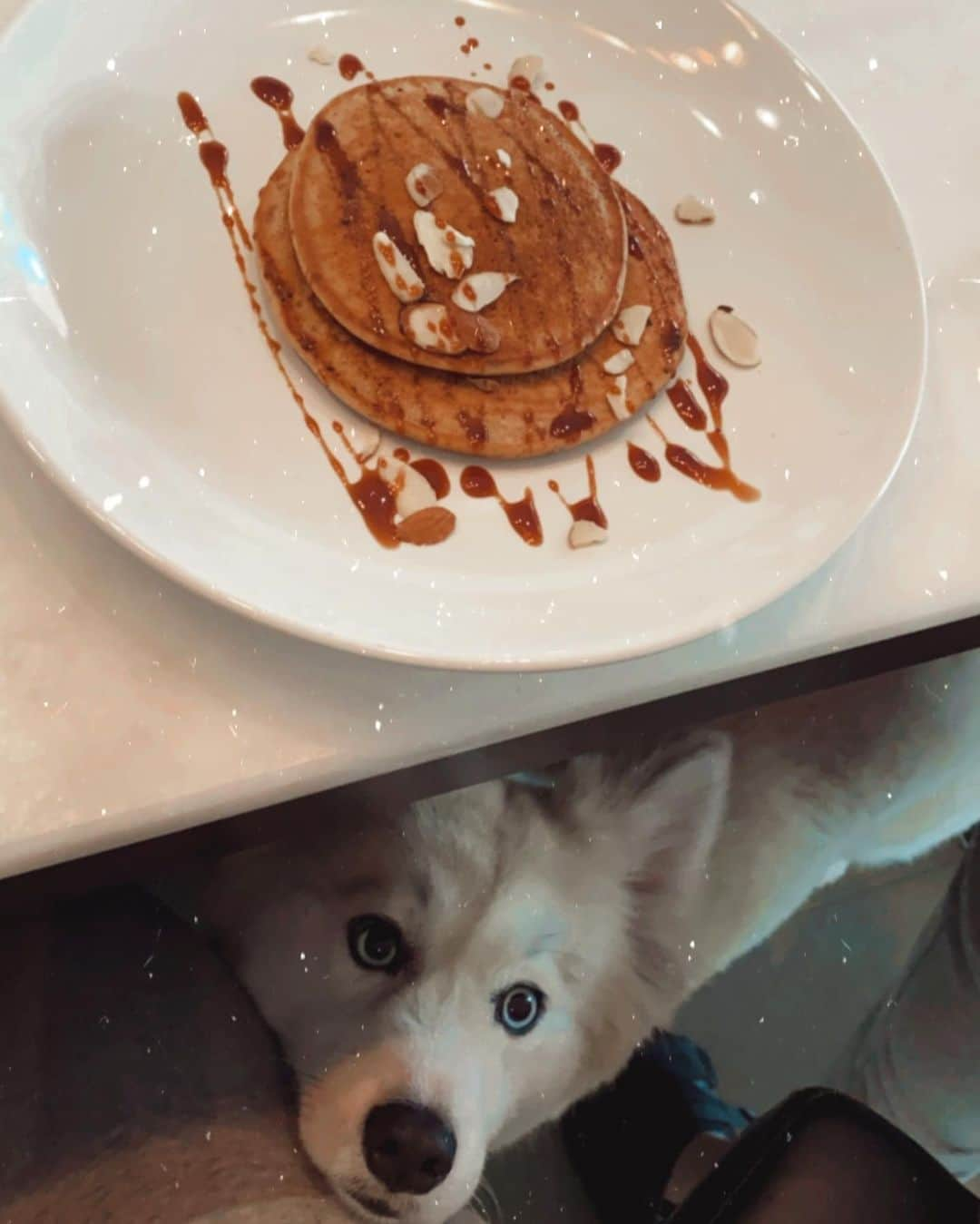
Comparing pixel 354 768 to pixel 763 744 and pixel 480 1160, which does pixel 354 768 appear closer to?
pixel 480 1160

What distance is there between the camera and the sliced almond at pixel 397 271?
0.77 meters

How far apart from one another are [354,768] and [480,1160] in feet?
1.64

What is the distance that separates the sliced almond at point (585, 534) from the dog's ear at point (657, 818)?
0.31m

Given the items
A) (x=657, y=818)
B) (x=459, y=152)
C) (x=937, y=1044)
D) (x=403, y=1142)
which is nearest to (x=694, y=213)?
(x=459, y=152)

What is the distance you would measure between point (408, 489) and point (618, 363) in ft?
0.77

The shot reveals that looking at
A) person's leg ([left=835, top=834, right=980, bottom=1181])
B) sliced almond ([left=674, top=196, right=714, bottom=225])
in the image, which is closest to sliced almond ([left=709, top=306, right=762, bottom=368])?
sliced almond ([left=674, top=196, right=714, bottom=225])

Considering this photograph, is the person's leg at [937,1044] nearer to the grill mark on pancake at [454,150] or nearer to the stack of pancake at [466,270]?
the stack of pancake at [466,270]

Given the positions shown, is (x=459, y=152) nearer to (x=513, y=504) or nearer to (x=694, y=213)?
(x=694, y=213)

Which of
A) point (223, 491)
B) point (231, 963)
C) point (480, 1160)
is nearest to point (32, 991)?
point (231, 963)

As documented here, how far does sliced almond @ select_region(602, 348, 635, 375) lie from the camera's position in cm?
82

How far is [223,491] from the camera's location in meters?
0.63

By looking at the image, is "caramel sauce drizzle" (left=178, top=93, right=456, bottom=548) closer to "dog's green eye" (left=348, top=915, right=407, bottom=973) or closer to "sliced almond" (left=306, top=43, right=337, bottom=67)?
"sliced almond" (left=306, top=43, right=337, bottom=67)

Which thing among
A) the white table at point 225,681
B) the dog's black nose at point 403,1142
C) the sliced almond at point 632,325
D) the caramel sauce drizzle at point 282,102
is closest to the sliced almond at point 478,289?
the sliced almond at point 632,325

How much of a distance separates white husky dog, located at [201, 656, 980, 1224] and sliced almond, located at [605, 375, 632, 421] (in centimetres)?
33
